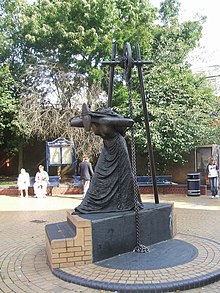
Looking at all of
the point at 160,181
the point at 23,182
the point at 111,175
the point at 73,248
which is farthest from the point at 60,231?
the point at 160,181

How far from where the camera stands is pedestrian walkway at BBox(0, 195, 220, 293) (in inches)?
169

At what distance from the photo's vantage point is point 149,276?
4.40m

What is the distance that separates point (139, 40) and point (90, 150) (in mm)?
6175

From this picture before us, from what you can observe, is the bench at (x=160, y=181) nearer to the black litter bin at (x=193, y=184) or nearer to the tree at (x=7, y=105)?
the black litter bin at (x=193, y=184)

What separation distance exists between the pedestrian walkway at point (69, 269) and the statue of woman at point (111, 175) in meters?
1.12

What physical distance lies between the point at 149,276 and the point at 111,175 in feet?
6.04

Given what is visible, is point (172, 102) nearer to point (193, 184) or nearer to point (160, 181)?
point (160, 181)

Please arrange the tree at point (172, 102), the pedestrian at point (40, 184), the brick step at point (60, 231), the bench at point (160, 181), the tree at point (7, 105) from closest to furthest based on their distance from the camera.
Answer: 1. the brick step at point (60, 231)
2. the pedestrian at point (40, 184)
3. the bench at point (160, 181)
4. the tree at point (172, 102)
5. the tree at point (7, 105)

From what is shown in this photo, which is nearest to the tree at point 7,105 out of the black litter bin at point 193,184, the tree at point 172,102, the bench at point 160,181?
the tree at point 172,102

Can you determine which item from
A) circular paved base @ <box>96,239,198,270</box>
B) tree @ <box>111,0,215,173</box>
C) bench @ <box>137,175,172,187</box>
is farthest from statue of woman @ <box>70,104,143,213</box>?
bench @ <box>137,175,172,187</box>

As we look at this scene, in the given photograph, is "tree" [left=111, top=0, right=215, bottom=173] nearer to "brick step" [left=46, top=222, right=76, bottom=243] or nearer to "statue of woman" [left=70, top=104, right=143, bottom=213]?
"statue of woman" [left=70, top=104, right=143, bottom=213]

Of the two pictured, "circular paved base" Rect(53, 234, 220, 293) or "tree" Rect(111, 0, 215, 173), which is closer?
"circular paved base" Rect(53, 234, 220, 293)

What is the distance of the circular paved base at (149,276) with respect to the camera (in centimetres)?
414

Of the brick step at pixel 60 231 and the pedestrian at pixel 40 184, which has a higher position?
the pedestrian at pixel 40 184
